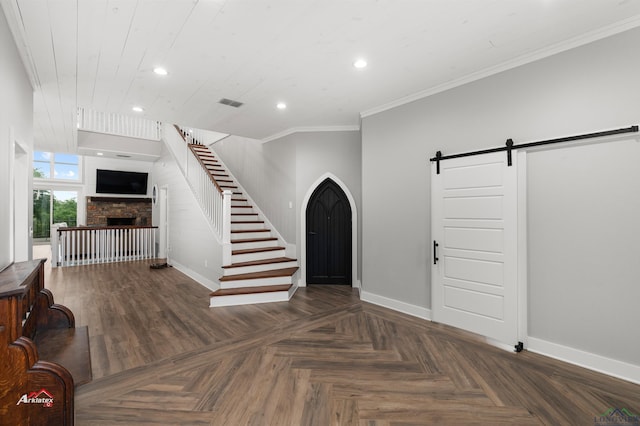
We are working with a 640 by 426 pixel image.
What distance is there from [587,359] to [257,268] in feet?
14.3

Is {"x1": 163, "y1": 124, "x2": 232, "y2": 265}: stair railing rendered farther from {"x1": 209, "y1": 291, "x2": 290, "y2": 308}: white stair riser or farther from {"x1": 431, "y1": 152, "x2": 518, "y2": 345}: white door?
{"x1": 431, "y1": 152, "x2": 518, "y2": 345}: white door

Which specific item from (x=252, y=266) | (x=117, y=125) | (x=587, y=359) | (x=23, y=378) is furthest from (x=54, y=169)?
(x=587, y=359)

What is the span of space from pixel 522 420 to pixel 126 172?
12.0 metres

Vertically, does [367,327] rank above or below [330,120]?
below

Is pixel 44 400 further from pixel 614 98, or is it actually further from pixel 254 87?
pixel 614 98

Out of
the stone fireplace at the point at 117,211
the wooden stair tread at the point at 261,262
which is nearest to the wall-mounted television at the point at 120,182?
the stone fireplace at the point at 117,211

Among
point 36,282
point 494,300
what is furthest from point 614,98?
point 36,282

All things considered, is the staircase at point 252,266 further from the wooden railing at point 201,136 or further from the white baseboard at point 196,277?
the wooden railing at point 201,136

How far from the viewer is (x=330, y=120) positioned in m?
5.13

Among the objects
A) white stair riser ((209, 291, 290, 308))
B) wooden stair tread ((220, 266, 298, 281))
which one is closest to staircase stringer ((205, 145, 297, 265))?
wooden stair tread ((220, 266, 298, 281))

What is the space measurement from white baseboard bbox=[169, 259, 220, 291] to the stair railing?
0.67m

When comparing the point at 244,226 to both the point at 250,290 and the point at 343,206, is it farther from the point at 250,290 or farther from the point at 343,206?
the point at 343,206

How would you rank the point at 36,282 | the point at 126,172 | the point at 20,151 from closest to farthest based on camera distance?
the point at 36,282 < the point at 20,151 < the point at 126,172

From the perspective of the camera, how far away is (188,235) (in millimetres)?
6559
